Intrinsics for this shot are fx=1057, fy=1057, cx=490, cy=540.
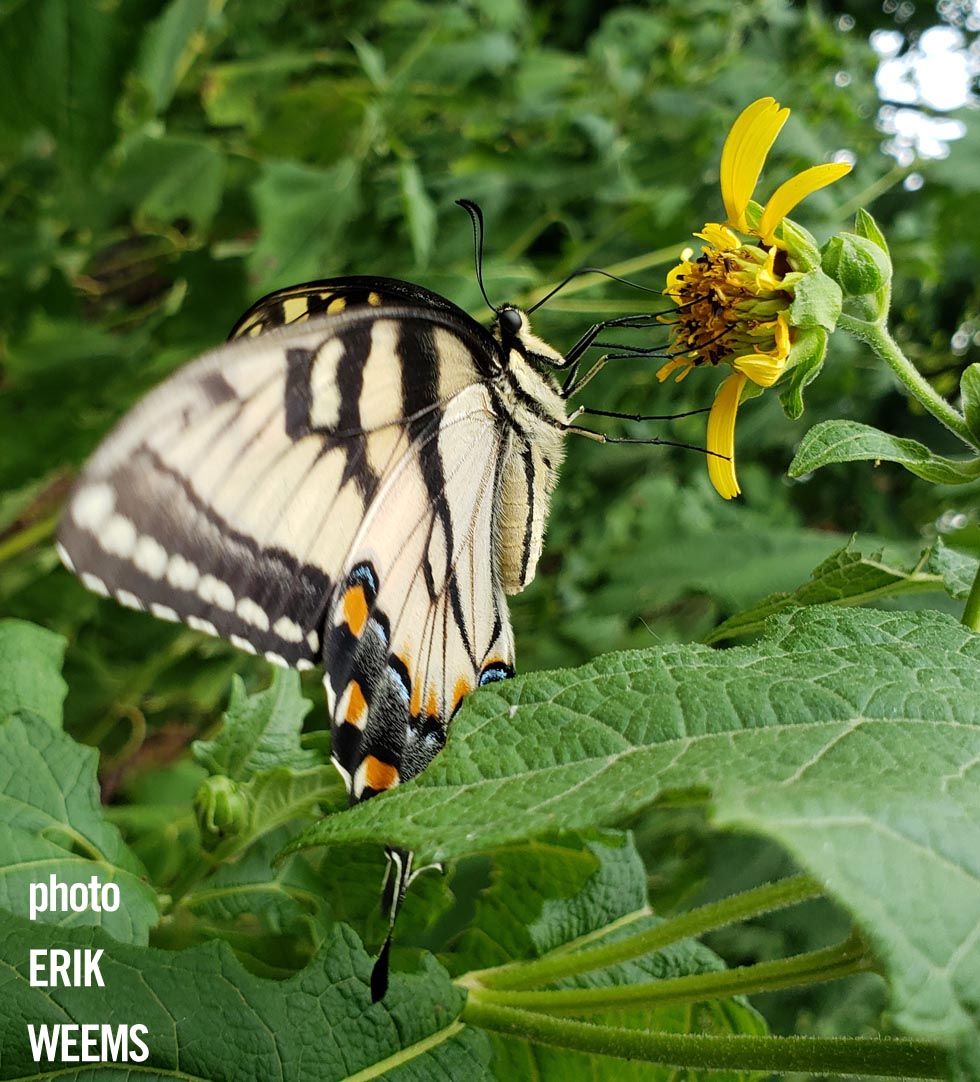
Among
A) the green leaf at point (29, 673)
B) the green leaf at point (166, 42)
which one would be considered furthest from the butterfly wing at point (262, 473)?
the green leaf at point (166, 42)

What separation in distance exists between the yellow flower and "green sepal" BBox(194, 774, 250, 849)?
465mm

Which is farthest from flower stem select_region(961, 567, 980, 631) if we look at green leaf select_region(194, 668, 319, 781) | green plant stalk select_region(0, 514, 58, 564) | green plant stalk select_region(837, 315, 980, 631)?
green plant stalk select_region(0, 514, 58, 564)

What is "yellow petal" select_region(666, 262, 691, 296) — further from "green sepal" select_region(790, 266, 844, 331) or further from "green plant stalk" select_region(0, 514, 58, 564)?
"green plant stalk" select_region(0, 514, 58, 564)

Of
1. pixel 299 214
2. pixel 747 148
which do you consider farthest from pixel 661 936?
pixel 299 214

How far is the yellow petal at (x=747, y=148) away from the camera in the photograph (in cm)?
77

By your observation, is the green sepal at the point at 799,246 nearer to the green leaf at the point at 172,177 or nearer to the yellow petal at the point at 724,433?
the yellow petal at the point at 724,433

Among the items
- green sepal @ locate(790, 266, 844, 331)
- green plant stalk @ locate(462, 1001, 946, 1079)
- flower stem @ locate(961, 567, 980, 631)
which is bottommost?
green plant stalk @ locate(462, 1001, 946, 1079)

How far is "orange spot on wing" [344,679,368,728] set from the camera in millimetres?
910

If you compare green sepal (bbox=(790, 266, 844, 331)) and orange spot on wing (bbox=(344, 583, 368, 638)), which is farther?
orange spot on wing (bbox=(344, 583, 368, 638))

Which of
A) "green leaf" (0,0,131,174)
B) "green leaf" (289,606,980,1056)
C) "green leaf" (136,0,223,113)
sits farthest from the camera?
"green leaf" (136,0,223,113)

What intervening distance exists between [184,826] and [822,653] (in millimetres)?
1230

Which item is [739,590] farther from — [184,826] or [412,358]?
[184,826]

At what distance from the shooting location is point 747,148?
0.79 m

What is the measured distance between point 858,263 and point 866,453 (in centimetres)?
17
